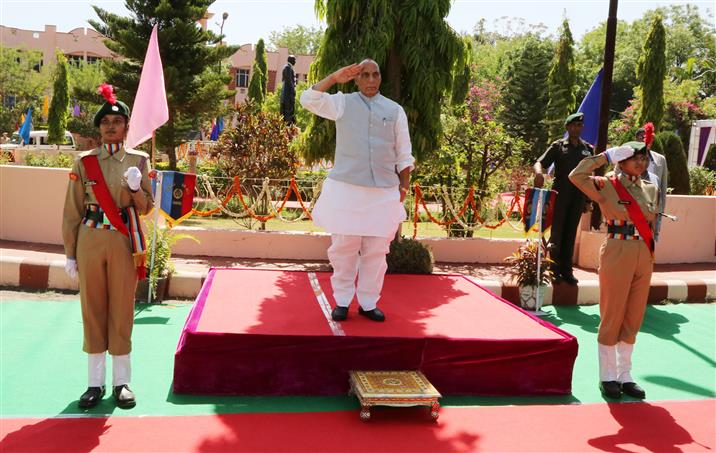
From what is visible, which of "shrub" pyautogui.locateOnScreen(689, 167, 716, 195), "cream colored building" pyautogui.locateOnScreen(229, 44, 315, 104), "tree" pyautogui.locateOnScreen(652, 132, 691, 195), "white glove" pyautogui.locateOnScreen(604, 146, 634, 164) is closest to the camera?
"white glove" pyautogui.locateOnScreen(604, 146, 634, 164)

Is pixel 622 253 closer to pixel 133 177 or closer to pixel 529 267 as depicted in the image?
pixel 529 267

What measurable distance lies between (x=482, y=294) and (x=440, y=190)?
436 centimetres

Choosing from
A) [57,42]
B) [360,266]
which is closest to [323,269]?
[360,266]

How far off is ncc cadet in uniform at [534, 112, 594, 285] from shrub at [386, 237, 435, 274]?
136 centimetres

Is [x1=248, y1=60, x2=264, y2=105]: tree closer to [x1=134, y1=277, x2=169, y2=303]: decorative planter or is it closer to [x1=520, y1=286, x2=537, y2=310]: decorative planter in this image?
[x1=134, y1=277, x2=169, y2=303]: decorative planter

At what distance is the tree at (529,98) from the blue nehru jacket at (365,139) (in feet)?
90.3

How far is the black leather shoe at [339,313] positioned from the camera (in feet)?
15.9

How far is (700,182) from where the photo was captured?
14.9 meters

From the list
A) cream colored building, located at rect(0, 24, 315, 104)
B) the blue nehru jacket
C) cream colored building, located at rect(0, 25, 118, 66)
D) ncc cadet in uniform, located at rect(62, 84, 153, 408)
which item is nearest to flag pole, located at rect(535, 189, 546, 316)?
the blue nehru jacket

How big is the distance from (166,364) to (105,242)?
1.24 metres

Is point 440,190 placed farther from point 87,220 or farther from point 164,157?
point 164,157

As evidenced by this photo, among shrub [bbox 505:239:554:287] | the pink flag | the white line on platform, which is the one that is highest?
the pink flag

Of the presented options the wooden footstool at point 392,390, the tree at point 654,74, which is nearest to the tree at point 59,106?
the tree at point 654,74

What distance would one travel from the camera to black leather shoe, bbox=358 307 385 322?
194 inches
